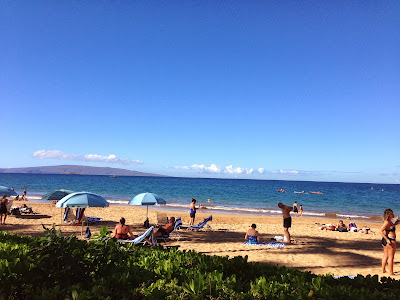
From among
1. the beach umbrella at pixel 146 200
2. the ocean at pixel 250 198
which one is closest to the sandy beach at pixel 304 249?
the beach umbrella at pixel 146 200

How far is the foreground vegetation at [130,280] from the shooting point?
2.62 m

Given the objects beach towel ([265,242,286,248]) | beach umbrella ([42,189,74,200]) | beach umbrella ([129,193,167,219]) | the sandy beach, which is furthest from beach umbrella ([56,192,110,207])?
beach towel ([265,242,286,248])

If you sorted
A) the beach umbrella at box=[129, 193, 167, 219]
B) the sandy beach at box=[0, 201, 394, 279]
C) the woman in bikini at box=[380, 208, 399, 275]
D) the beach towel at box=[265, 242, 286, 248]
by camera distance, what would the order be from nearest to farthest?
the woman in bikini at box=[380, 208, 399, 275] → the sandy beach at box=[0, 201, 394, 279] → the beach towel at box=[265, 242, 286, 248] → the beach umbrella at box=[129, 193, 167, 219]

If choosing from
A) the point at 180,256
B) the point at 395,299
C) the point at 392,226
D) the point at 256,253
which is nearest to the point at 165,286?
the point at 180,256

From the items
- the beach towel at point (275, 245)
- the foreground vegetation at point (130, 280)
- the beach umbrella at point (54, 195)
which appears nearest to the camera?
the foreground vegetation at point (130, 280)

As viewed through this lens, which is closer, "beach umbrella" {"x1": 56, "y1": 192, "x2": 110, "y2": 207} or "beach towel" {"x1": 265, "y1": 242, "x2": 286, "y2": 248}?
"beach umbrella" {"x1": 56, "y1": 192, "x2": 110, "y2": 207}

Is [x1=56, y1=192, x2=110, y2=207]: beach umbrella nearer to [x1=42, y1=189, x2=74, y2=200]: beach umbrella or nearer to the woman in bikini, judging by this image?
[x1=42, y1=189, x2=74, y2=200]: beach umbrella

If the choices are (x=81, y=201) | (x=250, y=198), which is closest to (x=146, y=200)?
(x=81, y=201)

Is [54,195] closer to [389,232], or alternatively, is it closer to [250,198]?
[389,232]

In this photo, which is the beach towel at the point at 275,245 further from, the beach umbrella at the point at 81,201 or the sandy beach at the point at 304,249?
the beach umbrella at the point at 81,201

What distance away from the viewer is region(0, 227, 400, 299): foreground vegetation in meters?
2.62

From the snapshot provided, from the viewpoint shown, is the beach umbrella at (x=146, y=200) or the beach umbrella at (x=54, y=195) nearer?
the beach umbrella at (x=146, y=200)

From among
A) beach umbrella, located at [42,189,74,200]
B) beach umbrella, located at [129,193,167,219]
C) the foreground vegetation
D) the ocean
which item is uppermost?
the foreground vegetation

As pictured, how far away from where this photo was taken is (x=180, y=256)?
151 inches
